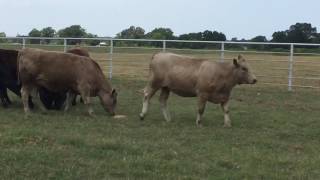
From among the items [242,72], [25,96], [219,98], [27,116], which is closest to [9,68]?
[25,96]

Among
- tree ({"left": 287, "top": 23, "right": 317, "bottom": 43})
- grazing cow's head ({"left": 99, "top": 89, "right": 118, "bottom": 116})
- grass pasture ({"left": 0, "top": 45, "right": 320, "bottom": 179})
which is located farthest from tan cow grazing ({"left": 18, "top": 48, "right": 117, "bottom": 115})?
A: tree ({"left": 287, "top": 23, "right": 317, "bottom": 43})

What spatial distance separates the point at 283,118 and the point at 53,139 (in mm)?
5704

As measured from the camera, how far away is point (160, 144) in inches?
363

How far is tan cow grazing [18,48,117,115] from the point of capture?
12352 millimetres

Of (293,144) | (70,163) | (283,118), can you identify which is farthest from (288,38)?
(70,163)

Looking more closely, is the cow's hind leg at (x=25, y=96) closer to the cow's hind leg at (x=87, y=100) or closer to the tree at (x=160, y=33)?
the cow's hind leg at (x=87, y=100)

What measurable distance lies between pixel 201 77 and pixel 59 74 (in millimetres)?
2861

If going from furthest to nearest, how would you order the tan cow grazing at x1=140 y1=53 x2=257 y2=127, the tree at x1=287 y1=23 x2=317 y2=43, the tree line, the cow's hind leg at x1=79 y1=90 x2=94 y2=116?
1. the tree at x1=287 y1=23 x2=317 y2=43
2. the tree line
3. the cow's hind leg at x1=79 y1=90 x2=94 y2=116
4. the tan cow grazing at x1=140 y1=53 x2=257 y2=127

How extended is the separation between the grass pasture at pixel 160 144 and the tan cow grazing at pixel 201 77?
0.53 m

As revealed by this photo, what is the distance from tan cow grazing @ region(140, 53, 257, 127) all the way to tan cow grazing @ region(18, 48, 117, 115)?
1.28 m

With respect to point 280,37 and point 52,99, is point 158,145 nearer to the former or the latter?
point 52,99

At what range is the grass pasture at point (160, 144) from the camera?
7.45 meters

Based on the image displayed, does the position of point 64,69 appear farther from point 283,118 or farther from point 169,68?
point 283,118

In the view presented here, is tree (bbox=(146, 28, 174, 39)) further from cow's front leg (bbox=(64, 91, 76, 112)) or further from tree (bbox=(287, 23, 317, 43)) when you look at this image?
cow's front leg (bbox=(64, 91, 76, 112))
